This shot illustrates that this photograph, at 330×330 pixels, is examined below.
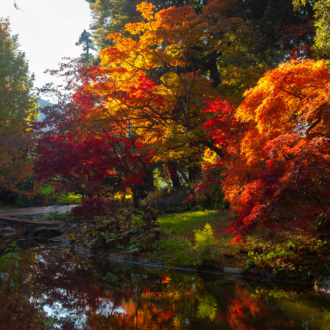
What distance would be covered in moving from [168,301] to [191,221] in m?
6.40

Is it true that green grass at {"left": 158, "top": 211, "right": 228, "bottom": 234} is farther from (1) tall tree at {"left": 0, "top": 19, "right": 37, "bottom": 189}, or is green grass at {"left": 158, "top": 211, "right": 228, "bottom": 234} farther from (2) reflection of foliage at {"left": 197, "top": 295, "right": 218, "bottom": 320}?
(1) tall tree at {"left": 0, "top": 19, "right": 37, "bottom": 189}

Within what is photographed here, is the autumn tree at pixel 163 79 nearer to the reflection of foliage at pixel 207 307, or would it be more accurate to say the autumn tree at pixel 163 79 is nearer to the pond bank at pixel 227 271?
the pond bank at pixel 227 271

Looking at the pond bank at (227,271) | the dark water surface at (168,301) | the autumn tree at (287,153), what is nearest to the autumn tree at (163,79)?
the pond bank at (227,271)

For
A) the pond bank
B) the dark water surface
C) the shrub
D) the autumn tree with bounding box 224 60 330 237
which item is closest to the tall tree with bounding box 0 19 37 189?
the shrub

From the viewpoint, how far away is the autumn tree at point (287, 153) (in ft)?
Answer: 15.8

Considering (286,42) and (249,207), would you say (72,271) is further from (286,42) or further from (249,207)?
(286,42)

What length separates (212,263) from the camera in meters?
6.91

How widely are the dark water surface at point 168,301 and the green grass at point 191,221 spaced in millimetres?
3344

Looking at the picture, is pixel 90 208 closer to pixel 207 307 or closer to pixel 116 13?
pixel 207 307

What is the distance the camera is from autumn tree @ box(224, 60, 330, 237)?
4.81 metres

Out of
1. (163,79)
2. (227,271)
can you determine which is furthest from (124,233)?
(163,79)

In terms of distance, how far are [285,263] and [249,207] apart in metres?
1.41

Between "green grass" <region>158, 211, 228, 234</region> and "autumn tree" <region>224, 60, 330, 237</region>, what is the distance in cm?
430

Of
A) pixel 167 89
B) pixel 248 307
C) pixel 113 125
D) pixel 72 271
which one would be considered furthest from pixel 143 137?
pixel 248 307
